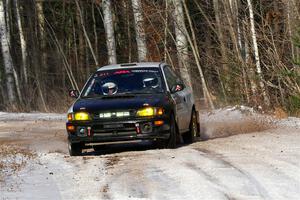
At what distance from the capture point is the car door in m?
14.5

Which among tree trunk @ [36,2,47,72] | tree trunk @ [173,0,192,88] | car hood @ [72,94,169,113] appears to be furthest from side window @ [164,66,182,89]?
tree trunk @ [36,2,47,72]

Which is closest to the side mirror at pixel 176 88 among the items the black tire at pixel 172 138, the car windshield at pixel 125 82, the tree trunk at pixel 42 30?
the car windshield at pixel 125 82

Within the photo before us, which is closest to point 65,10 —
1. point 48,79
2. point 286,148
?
point 48,79

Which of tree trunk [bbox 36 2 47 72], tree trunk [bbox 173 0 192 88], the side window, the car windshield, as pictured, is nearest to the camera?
the car windshield

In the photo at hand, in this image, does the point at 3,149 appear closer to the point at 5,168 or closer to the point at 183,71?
the point at 5,168

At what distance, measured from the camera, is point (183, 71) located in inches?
1060

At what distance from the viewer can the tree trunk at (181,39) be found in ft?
86.4

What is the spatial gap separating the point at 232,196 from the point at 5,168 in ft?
13.4

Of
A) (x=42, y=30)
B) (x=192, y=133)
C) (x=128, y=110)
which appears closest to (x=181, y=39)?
(x=192, y=133)

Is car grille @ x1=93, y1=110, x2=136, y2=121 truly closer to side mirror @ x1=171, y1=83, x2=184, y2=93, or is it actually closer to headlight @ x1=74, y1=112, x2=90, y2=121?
headlight @ x1=74, y1=112, x2=90, y2=121

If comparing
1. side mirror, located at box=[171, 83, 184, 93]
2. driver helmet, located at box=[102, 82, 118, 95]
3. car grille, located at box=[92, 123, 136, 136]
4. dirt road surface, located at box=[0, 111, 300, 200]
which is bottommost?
dirt road surface, located at box=[0, 111, 300, 200]

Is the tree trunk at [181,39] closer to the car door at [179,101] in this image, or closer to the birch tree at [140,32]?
the birch tree at [140,32]

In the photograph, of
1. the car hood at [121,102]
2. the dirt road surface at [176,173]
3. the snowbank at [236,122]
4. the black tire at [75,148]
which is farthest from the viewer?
the snowbank at [236,122]

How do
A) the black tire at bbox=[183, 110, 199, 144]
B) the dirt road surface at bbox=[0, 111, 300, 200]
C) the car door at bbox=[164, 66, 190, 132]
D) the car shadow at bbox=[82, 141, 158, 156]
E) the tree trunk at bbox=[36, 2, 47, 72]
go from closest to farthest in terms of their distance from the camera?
the dirt road surface at bbox=[0, 111, 300, 200]
the car door at bbox=[164, 66, 190, 132]
the car shadow at bbox=[82, 141, 158, 156]
the black tire at bbox=[183, 110, 199, 144]
the tree trunk at bbox=[36, 2, 47, 72]
